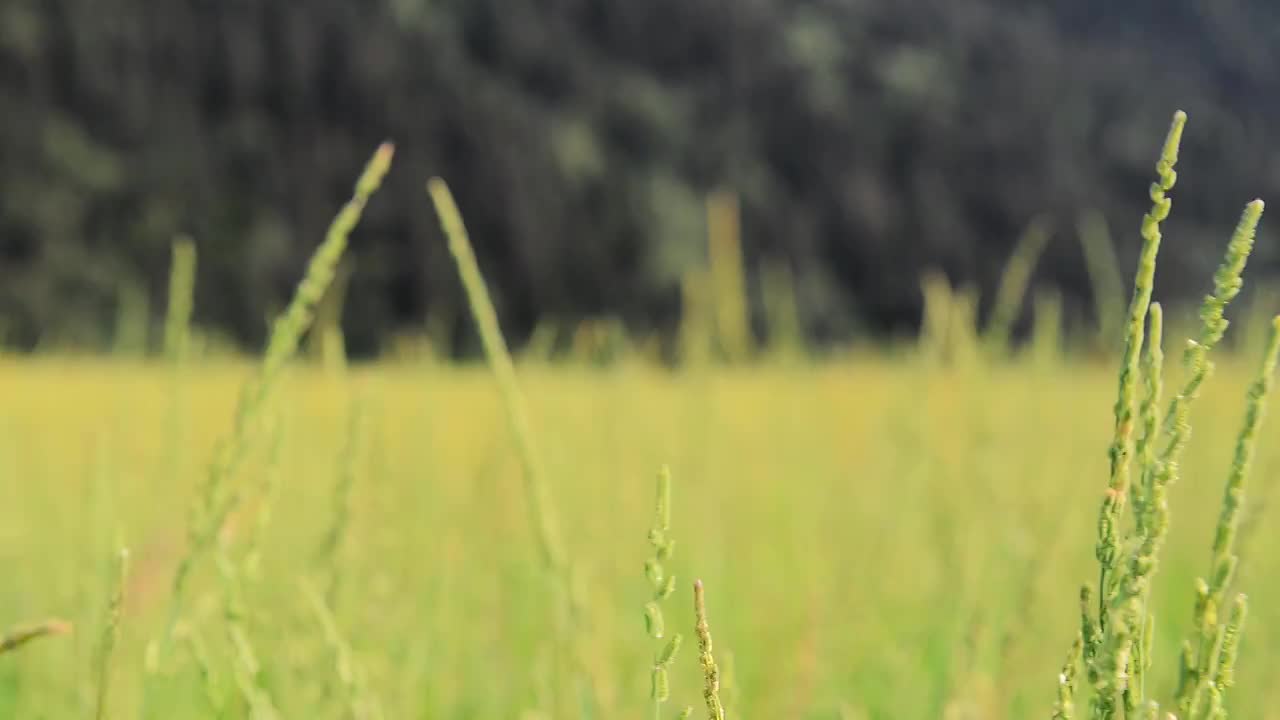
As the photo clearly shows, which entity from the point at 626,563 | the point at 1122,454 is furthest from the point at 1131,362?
the point at 626,563

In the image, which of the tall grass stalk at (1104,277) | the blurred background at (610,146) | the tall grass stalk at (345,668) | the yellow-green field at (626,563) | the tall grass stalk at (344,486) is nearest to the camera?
the tall grass stalk at (345,668)

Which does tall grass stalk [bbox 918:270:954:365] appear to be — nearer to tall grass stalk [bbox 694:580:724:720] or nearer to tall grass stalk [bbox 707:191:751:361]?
tall grass stalk [bbox 707:191:751:361]

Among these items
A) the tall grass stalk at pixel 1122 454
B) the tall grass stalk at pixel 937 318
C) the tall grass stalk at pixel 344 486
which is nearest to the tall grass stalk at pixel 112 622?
the tall grass stalk at pixel 344 486

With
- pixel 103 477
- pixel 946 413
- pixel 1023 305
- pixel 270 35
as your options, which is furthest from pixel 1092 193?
pixel 103 477

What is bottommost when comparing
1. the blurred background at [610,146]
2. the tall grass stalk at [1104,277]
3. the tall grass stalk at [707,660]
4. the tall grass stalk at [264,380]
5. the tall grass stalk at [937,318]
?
the tall grass stalk at [707,660]

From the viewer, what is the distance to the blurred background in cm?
1533

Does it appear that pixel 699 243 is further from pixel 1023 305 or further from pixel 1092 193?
pixel 1092 193

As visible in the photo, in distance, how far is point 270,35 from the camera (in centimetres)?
1625

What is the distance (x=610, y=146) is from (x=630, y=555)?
16779 millimetres

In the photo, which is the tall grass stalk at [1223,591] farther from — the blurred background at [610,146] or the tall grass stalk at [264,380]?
the blurred background at [610,146]

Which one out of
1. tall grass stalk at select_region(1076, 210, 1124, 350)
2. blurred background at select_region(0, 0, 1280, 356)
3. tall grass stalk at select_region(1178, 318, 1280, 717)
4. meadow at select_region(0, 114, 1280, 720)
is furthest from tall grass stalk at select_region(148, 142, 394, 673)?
blurred background at select_region(0, 0, 1280, 356)

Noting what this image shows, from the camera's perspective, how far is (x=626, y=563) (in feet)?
7.00

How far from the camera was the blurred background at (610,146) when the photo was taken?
15.3 metres

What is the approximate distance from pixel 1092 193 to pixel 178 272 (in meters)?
19.0
